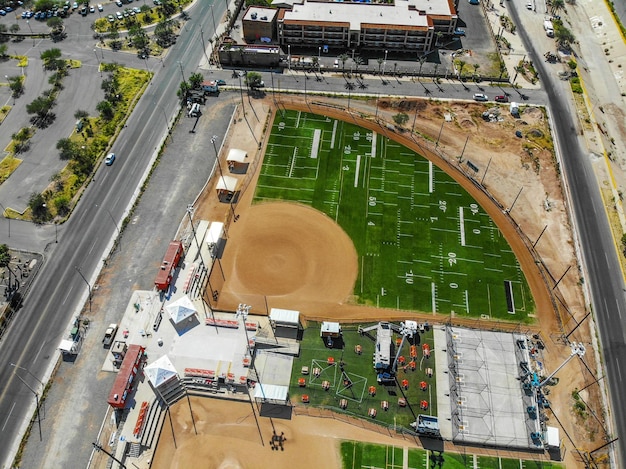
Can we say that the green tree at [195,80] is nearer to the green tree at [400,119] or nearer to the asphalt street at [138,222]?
the asphalt street at [138,222]

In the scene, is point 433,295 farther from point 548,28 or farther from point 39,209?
point 548,28

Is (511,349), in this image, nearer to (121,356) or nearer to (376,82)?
(121,356)

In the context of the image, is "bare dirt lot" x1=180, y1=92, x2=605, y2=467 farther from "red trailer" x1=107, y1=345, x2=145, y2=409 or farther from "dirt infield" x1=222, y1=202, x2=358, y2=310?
"red trailer" x1=107, y1=345, x2=145, y2=409

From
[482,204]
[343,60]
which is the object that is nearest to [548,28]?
[343,60]

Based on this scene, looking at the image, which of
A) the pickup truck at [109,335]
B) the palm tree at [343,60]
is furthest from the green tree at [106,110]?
the palm tree at [343,60]

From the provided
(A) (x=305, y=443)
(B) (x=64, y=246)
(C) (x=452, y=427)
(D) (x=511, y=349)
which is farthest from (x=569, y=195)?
(B) (x=64, y=246)

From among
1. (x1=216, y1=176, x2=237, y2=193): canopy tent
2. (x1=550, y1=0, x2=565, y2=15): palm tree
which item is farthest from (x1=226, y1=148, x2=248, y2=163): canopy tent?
(x1=550, y1=0, x2=565, y2=15): palm tree
